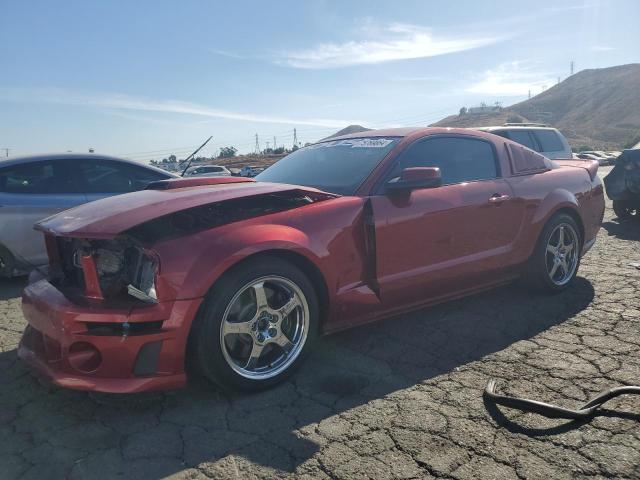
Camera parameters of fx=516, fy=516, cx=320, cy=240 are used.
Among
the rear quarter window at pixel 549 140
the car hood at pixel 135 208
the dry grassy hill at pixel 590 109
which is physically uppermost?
the dry grassy hill at pixel 590 109

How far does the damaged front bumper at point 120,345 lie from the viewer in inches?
98.5

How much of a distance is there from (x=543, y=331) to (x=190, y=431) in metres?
2.54

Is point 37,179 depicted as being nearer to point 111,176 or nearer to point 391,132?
point 111,176

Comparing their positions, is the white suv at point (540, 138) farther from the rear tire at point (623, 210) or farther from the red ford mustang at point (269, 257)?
the red ford mustang at point (269, 257)

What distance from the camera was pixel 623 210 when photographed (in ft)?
28.1

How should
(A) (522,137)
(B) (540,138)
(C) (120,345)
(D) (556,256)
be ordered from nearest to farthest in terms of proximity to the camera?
(C) (120,345) < (D) (556,256) < (A) (522,137) < (B) (540,138)

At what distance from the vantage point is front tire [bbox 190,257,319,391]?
2633 mm

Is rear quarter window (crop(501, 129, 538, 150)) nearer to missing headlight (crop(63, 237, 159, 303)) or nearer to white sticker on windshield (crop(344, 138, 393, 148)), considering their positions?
white sticker on windshield (crop(344, 138, 393, 148))

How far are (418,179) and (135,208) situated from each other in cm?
174

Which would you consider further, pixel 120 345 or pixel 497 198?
pixel 497 198

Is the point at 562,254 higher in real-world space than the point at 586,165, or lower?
lower

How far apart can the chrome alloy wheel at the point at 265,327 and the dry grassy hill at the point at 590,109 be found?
253 ft

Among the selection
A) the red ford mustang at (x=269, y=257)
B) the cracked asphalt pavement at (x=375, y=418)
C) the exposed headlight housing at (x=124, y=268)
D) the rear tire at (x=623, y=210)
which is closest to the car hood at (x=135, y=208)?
the red ford mustang at (x=269, y=257)

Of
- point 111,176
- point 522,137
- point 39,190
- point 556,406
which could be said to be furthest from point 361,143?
point 522,137
